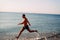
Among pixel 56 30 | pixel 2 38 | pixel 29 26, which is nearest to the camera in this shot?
pixel 2 38

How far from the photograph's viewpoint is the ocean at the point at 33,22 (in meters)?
1.61

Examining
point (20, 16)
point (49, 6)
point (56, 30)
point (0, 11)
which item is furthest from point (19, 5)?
point (56, 30)

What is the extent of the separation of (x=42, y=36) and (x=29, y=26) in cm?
24

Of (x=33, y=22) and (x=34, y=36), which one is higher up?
(x=33, y=22)

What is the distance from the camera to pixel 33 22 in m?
1.71

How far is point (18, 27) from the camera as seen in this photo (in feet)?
5.40

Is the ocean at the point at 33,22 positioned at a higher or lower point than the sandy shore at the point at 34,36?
higher

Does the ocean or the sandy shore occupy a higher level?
the ocean

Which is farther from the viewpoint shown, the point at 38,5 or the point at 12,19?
the point at 38,5

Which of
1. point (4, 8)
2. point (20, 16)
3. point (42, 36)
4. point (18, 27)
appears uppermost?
point (4, 8)

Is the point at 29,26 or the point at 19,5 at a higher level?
the point at 19,5

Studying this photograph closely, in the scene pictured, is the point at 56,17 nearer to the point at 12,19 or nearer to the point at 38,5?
the point at 38,5

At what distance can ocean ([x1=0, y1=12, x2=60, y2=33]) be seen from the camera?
161 cm

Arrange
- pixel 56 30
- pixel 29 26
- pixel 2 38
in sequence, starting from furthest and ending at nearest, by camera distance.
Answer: pixel 56 30 < pixel 29 26 < pixel 2 38
